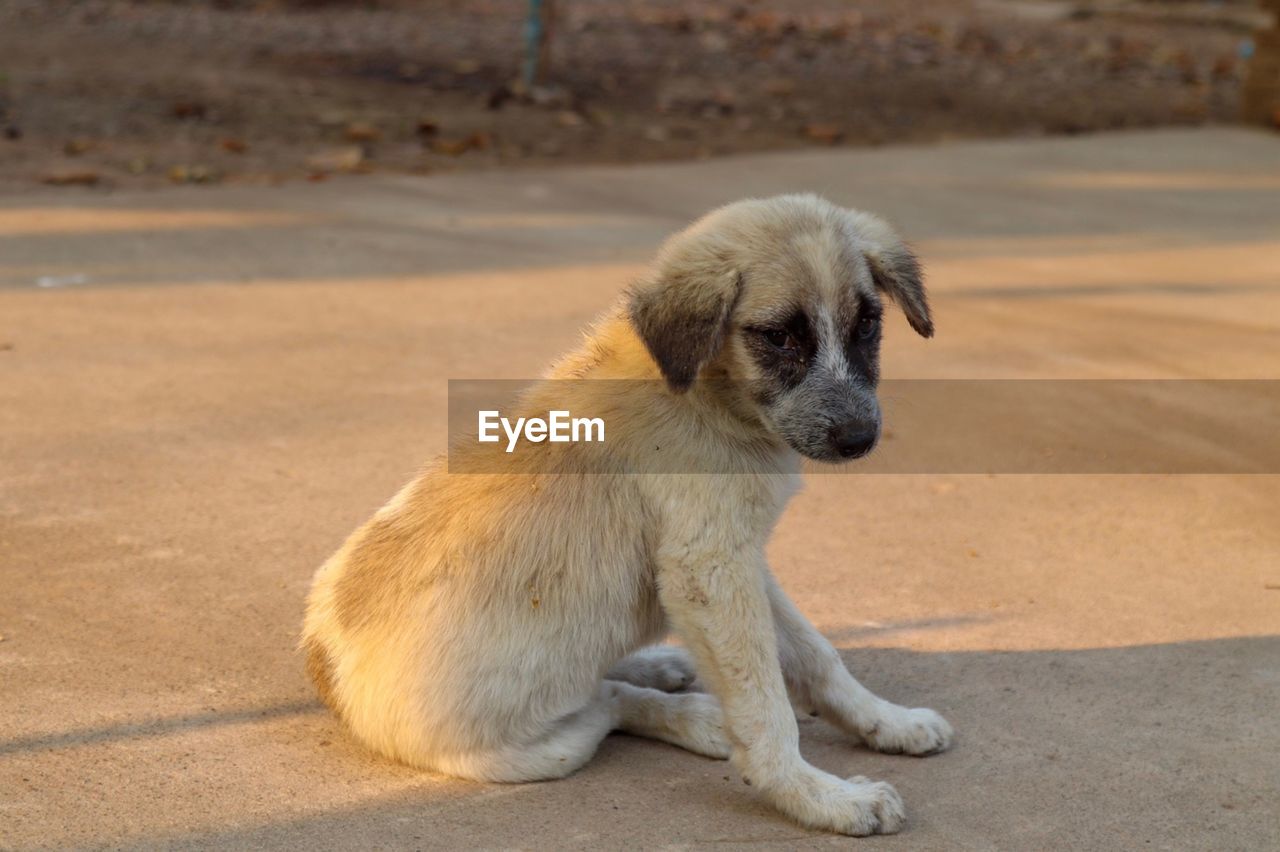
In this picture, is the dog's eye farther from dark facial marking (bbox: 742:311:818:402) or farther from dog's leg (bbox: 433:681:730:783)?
dog's leg (bbox: 433:681:730:783)

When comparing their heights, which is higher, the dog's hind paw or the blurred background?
the blurred background

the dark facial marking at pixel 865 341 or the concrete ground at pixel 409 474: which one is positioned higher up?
the dark facial marking at pixel 865 341

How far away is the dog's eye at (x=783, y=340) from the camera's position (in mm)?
3576

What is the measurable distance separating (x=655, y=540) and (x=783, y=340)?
556 millimetres

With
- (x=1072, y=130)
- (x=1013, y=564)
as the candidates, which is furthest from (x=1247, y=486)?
(x=1072, y=130)

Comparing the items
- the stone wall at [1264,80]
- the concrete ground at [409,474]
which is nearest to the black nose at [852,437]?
the concrete ground at [409,474]

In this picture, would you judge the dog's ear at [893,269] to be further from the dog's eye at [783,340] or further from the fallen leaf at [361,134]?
the fallen leaf at [361,134]

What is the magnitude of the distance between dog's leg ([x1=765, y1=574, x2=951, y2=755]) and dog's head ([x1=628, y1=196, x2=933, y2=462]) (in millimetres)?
517

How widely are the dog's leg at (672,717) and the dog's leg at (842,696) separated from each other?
0.76 ft

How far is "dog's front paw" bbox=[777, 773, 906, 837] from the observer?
3.42 meters

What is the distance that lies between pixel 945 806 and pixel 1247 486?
273cm

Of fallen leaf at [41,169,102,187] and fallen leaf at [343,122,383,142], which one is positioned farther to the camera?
fallen leaf at [343,122,383,142]

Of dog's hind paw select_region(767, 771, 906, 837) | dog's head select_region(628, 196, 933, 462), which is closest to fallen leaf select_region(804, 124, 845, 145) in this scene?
dog's head select_region(628, 196, 933, 462)

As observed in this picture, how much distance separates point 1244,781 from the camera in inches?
146
